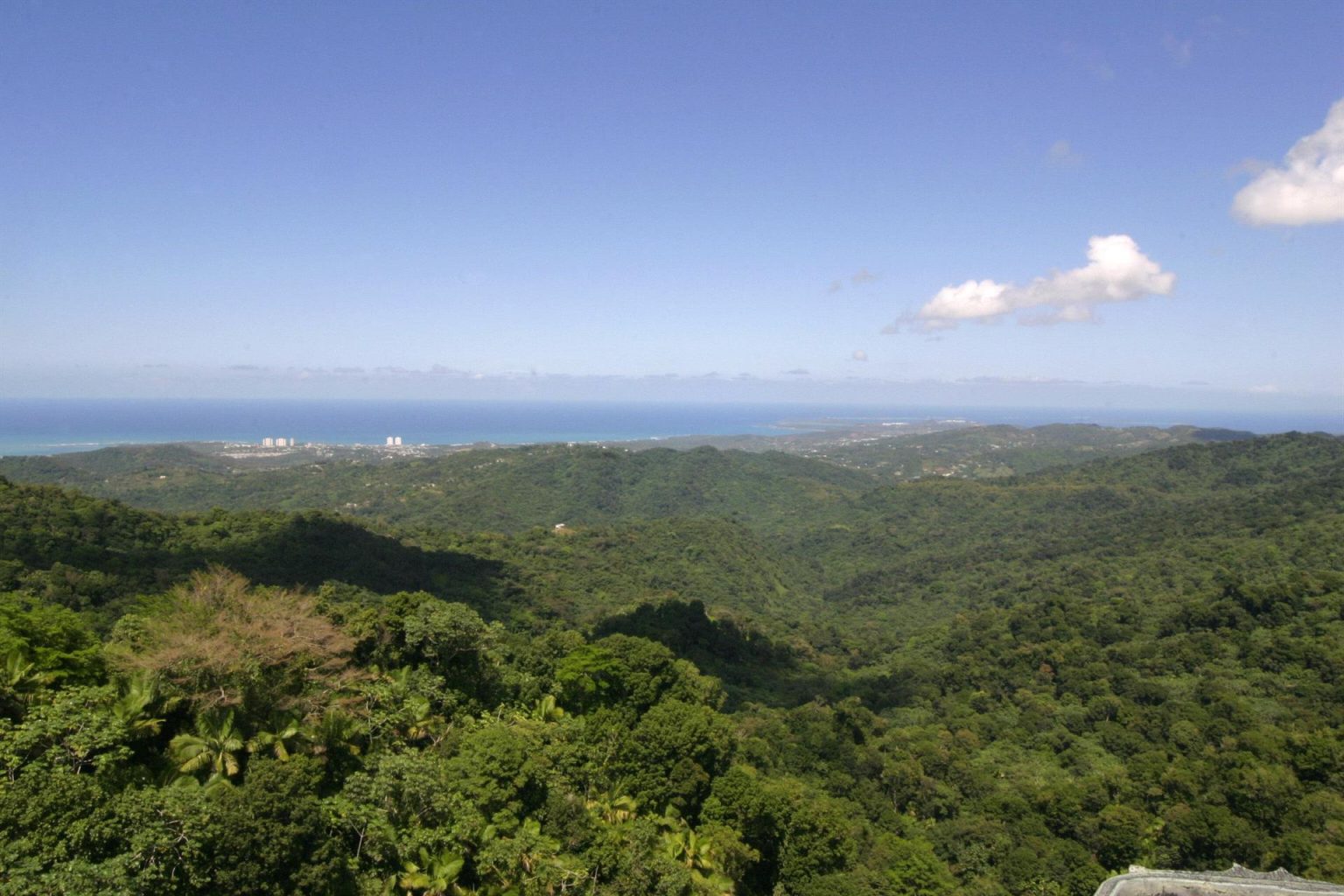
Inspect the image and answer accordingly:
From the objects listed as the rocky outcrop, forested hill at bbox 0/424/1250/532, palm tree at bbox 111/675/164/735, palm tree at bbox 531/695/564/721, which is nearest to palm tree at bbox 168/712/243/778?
palm tree at bbox 111/675/164/735

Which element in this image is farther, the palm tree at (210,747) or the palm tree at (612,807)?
the palm tree at (612,807)

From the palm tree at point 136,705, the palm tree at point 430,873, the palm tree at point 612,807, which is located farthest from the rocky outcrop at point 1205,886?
the palm tree at point 136,705

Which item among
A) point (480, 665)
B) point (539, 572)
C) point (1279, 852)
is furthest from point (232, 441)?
point (1279, 852)

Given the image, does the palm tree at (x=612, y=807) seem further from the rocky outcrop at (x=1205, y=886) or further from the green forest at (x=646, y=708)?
the rocky outcrop at (x=1205, y=886)

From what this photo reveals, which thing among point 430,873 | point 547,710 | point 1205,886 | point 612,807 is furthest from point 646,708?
point 1205,886

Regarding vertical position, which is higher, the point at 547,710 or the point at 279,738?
the point at 279,738

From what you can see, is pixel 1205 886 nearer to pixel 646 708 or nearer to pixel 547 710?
pixel 646 708

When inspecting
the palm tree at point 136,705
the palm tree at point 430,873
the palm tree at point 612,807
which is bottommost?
the palm tree at point 612,807
